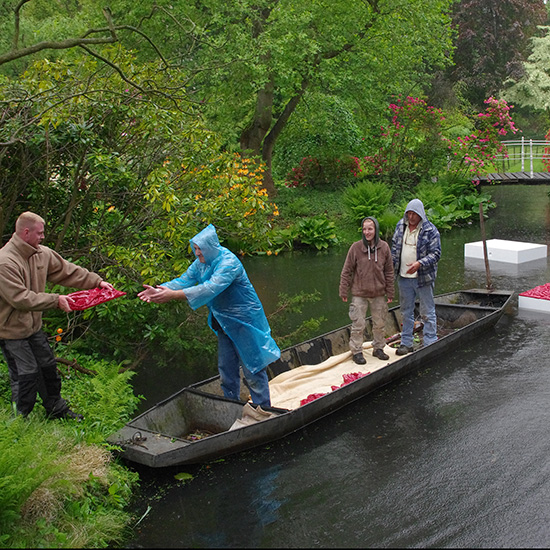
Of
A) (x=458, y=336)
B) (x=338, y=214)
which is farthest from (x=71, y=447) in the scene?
(x=338, y=214)

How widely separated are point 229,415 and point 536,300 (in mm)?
7306

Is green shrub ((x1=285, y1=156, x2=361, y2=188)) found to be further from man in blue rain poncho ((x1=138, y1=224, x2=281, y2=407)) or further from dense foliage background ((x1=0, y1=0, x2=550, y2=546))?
man in blue rain poncho ((x1=138, y1=224, x2=281, y2=407))

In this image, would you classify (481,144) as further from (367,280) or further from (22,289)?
(22,289)

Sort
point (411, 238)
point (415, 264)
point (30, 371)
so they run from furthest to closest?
point (411, 238) < point (415, 264) < point (30, 371)

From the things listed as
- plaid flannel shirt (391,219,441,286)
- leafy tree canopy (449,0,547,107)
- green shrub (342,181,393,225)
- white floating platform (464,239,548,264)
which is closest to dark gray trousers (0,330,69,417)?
plaid flannel shirt (391,219,441,286)

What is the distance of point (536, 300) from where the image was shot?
40.9 ft

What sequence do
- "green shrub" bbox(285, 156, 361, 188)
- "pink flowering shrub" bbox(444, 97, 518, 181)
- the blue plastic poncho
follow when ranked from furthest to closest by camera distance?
"green shrub" bbox(285, 156, 361, 188)
"pink flowering shrub" bbox(444, 97, 518, 181)
the blue plastic poncho

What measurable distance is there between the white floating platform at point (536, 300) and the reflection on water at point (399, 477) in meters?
2.63

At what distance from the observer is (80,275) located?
275 inches

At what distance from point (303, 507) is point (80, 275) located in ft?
10.2

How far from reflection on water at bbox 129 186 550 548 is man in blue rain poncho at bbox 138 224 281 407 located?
3.01 feet

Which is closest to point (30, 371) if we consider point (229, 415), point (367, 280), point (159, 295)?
point (159, 295)

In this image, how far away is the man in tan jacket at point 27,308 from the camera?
629 cm

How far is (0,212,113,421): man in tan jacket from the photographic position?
629 centimetres
